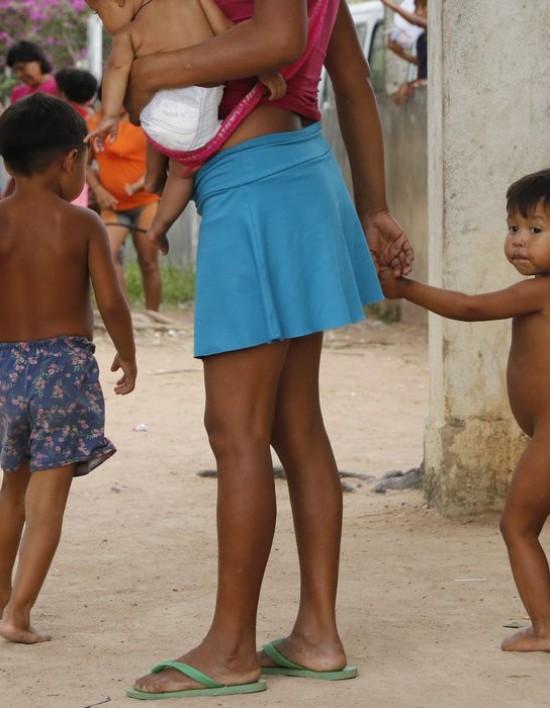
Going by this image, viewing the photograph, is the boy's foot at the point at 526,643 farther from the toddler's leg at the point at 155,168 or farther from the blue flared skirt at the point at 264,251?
the toddler's leg at the point at 155,168

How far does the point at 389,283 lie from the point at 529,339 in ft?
1.31

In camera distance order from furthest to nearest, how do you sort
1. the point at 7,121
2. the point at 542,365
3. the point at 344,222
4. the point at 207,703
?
1. the point at 7,121
2. the point at 542,365
3. the point at 344,222
4. the point at 207,703

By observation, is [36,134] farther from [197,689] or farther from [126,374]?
[197,689]

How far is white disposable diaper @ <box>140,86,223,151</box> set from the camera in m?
3.05

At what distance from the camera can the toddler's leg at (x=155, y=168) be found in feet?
10.7

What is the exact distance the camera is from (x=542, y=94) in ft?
15.9

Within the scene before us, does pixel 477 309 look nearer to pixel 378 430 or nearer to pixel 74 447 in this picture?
pixel 74 447

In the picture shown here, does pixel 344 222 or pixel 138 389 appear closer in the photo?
pixel 344 222

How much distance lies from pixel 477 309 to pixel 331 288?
583 mm

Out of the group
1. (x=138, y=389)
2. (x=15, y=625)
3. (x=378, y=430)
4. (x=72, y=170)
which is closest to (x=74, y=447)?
(x=15, y=625)

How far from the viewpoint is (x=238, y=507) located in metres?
3.08

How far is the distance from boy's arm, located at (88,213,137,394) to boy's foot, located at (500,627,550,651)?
1235 mm

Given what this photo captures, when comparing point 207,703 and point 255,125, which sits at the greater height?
point 255,125

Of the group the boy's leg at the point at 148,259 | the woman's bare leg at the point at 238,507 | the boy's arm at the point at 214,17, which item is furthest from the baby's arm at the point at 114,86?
the boy's leg at the point at 148,259
